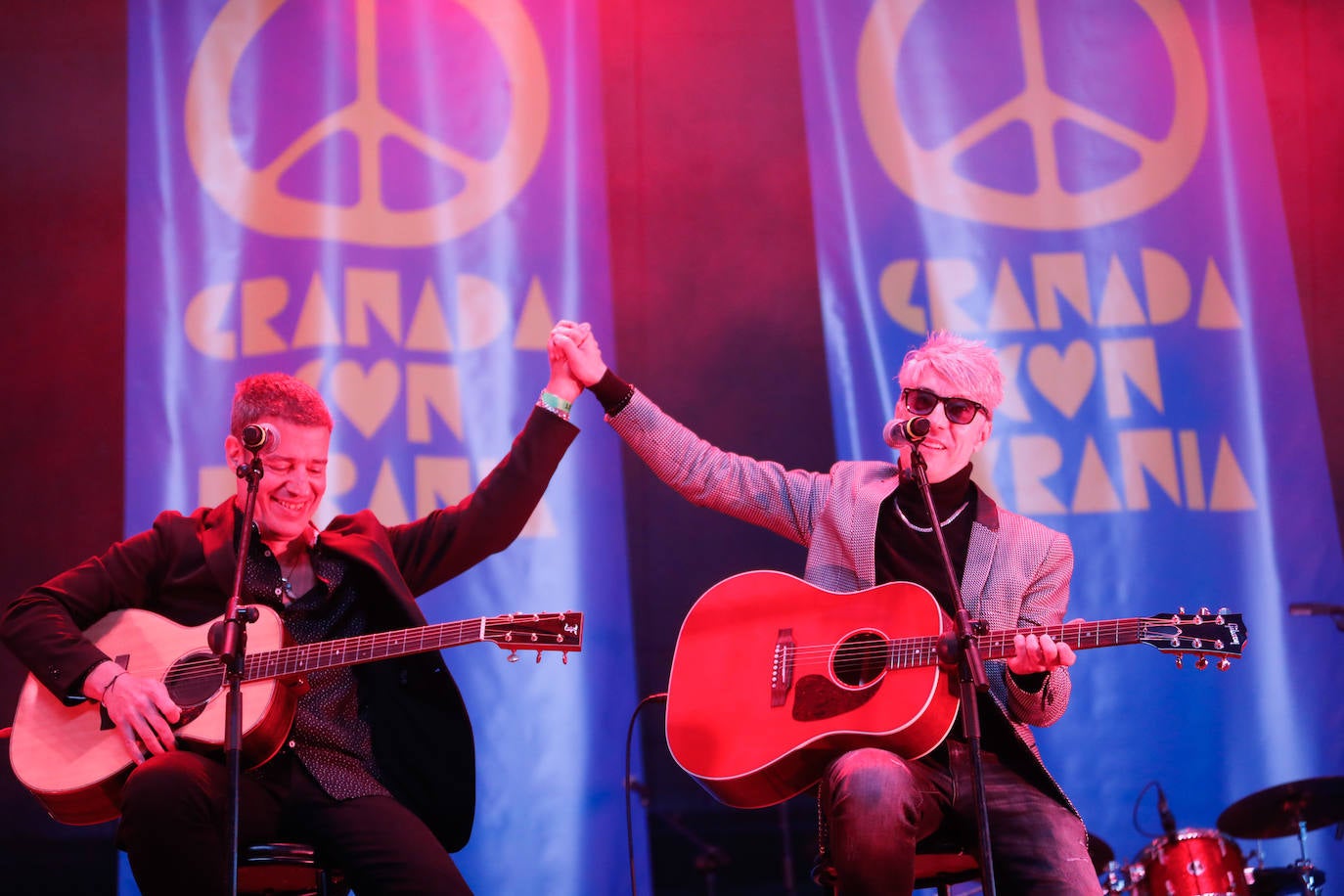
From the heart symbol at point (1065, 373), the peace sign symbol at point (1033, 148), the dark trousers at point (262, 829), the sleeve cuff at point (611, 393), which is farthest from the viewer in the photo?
the peace sign symbol at point (1033, 148)

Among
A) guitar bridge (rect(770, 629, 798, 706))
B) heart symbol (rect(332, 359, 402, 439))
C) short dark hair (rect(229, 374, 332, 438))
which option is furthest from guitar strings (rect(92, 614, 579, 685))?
heart symbol (rect(332, 359, 402, 439))

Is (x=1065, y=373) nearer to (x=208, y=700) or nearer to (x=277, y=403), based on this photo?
(x=277, y=403)

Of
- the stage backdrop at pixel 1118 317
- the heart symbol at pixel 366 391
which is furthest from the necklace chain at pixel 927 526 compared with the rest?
the heart symbol at pixel 366 391

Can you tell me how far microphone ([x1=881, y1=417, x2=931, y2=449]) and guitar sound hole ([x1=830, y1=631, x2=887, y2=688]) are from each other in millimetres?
503

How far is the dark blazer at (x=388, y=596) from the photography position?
3.32 meters

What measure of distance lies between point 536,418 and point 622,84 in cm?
221

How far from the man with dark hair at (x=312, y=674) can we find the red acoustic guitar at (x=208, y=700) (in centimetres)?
7

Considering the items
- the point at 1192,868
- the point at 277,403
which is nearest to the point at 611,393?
the point at 277,403

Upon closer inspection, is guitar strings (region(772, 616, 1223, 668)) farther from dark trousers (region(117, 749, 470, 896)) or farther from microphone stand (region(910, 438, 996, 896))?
dark trousers (region(117, 749, 470, 896))

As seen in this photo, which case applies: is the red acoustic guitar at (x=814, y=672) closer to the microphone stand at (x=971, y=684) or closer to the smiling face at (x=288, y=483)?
the microphone stand at (x=971, y=684)

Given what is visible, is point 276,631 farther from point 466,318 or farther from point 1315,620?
point 1315,620

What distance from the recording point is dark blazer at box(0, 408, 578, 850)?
10.9ft

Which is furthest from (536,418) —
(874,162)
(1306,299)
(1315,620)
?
(1306,299)

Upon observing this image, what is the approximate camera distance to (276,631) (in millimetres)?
3291
